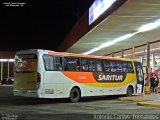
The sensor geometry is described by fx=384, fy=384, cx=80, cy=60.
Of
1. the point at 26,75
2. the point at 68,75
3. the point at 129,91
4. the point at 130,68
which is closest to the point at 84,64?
the point at 68,75

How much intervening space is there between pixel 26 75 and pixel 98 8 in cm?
540

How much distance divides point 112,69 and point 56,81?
5493 millimetres

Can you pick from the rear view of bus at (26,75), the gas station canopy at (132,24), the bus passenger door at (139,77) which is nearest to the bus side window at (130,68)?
the bus passenger door at (139,77)

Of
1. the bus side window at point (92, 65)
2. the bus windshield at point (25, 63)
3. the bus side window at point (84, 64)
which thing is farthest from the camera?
the bus side window at point (92, 65)

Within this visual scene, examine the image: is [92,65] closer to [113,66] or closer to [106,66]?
[106,66]

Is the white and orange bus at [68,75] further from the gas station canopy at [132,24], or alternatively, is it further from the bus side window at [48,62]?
the gas station canopy at [132,24]

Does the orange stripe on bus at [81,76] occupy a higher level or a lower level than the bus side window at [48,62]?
lower

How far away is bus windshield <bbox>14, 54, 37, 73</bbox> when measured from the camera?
19.8 meters

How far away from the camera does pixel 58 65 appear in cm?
2056

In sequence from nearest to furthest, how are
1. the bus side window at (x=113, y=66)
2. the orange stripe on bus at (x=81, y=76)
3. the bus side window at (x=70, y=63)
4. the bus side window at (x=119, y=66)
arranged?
the bus side window at (x=70, y=63), the orange stripe on bus at (x=81, y=76), the bus side window at (x=113, y=66), the bus side window at (x=119, y=66)

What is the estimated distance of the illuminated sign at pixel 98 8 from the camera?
18.5m

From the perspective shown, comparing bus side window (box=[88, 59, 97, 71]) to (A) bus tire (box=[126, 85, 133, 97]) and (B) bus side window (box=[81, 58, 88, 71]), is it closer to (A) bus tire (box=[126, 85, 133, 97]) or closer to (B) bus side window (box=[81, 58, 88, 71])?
(B) bus side window (box=[81, 58, 88, 71])

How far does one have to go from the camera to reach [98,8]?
69.4 ft

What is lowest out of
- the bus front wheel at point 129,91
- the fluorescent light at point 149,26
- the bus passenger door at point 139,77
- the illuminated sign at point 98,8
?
the bus front wheel at point 129,91
